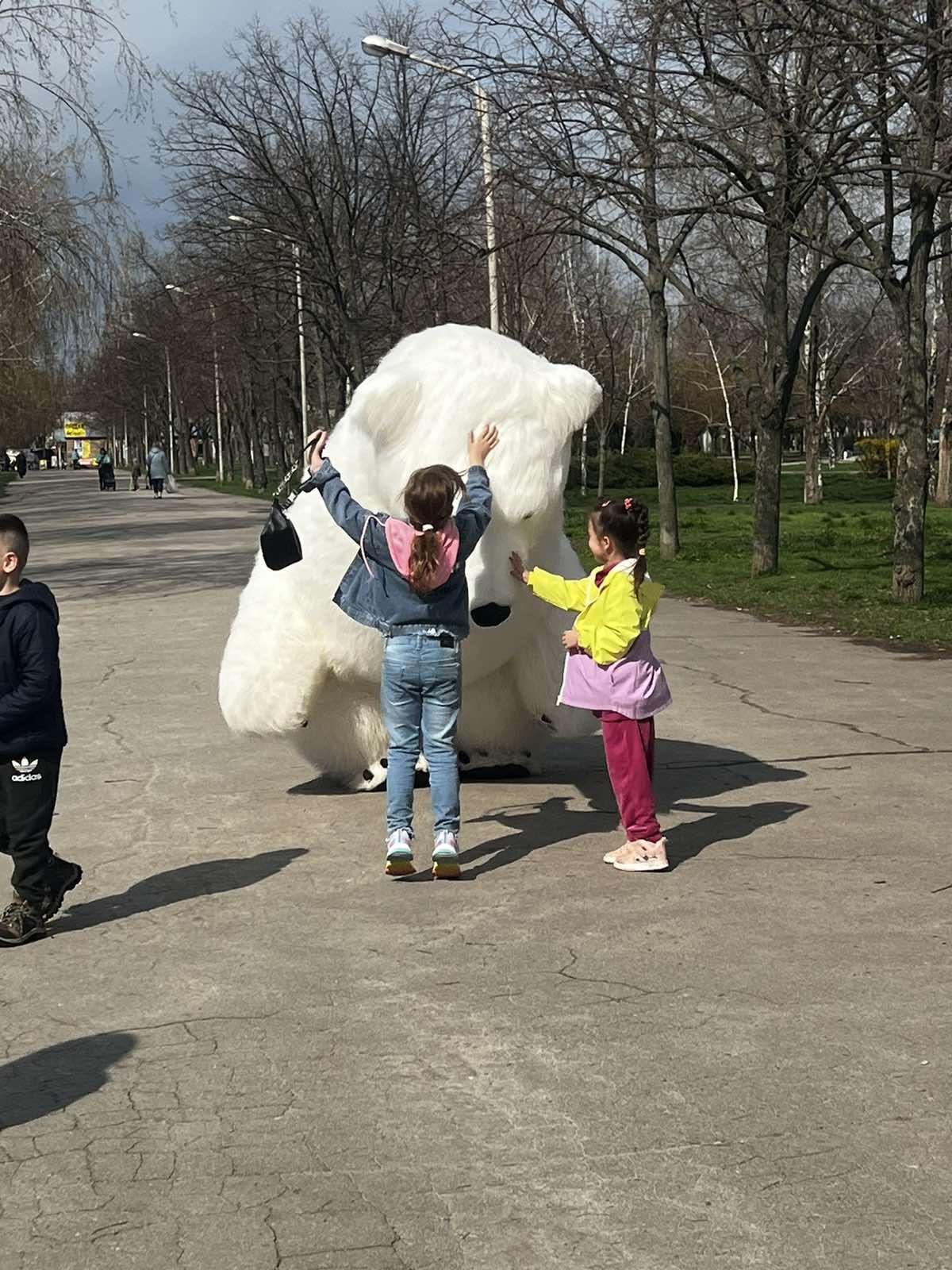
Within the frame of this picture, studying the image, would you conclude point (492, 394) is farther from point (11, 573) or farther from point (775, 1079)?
point (775, 1079)

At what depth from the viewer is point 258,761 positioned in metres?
8.07

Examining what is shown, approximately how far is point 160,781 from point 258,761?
605 mm

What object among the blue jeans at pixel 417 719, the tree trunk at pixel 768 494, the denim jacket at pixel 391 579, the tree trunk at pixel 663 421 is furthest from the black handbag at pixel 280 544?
the tree trunk at pixel 663 421

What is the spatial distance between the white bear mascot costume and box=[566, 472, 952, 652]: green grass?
5.85m

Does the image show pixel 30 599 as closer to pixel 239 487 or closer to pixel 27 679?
pixel 27 679

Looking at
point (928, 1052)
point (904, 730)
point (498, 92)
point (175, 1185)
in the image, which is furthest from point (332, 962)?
point (498, 92)

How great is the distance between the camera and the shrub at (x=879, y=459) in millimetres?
45188

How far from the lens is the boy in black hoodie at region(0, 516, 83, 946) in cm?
516

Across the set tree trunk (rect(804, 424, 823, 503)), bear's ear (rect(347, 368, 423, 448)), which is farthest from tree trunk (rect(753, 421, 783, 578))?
tree trunk (rect(804, 424, 823, 503))

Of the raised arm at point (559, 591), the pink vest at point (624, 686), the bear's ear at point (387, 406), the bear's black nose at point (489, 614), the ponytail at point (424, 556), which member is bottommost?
the pink vest at point (624, 686)

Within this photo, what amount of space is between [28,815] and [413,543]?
1649 mm

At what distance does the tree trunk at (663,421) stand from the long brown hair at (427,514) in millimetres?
14695

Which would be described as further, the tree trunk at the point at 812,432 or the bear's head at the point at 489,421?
the tree trunk at the point at 812,432

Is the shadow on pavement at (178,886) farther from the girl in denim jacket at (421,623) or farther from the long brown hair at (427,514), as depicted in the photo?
the long brown hair at (427,514)
